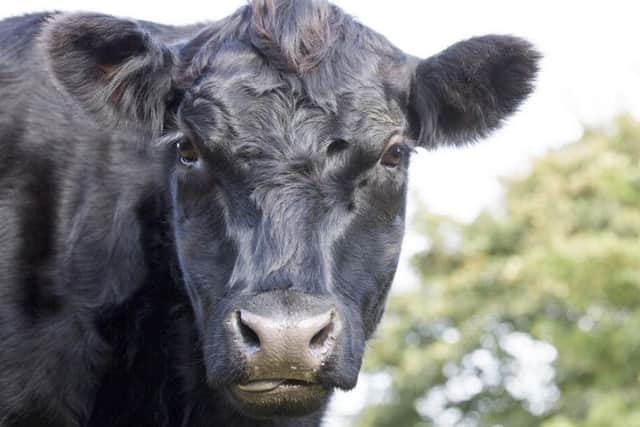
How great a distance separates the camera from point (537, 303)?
851 inches

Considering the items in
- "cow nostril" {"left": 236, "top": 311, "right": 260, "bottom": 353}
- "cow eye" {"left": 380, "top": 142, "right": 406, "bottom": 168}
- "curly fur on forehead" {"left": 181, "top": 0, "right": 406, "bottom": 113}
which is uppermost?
"curly fur on forehead" {"left": 181, "top": 0, "right": 406, "bottom": 113}

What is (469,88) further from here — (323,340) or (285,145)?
(323,340)

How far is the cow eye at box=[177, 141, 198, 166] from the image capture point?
5.94 metres

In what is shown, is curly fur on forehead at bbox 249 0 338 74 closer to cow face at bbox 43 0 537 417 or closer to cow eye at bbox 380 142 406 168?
cow face at bbox 43 0 537 417

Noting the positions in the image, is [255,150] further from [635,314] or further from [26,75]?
[635,314]

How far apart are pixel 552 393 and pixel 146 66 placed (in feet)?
53.6

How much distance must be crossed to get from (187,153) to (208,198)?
0.26 meters

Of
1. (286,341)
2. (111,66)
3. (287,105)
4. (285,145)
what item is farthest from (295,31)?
(286,341)

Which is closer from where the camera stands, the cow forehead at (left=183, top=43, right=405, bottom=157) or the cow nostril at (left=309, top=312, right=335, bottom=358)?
the cow nostril at (left=309, top=312, right=335, bottom=358)

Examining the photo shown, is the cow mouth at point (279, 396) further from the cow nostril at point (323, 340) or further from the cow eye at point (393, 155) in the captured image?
the cow eye at point (393, 155)

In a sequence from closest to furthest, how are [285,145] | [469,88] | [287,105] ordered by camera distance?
[285,145], [287,105], [469,88]

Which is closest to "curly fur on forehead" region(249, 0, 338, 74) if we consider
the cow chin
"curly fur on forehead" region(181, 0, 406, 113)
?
"curly fur on forehead" region(181, 0, 406, 113)

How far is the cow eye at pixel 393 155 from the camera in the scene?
233 inches

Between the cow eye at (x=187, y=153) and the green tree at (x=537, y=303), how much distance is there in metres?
9.55
